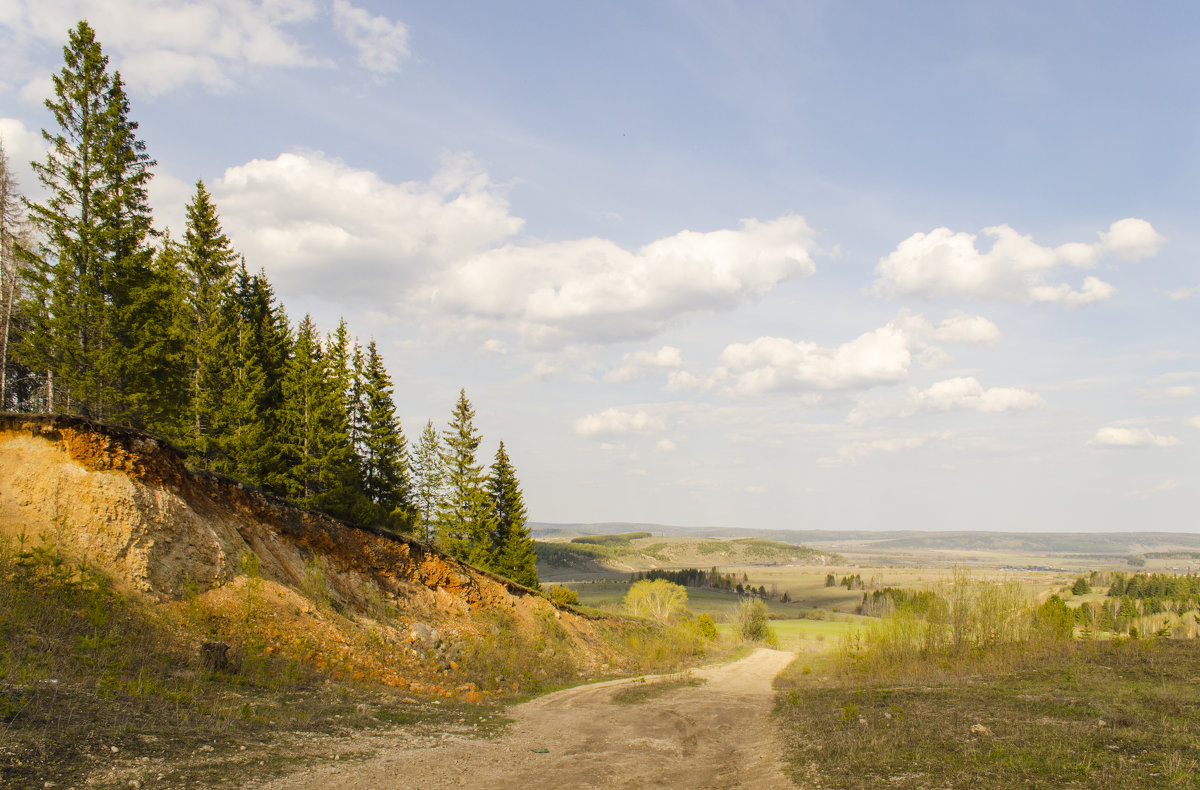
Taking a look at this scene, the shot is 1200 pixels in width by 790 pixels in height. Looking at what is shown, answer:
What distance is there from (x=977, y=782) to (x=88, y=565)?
20164 millimetres

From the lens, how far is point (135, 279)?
90.5 ft

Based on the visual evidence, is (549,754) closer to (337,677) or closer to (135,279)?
(337,677)

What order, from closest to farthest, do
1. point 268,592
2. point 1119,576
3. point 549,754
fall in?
point 549,754 → point 268,592 → point 1119,576

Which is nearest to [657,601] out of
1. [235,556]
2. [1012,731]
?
[235,556]

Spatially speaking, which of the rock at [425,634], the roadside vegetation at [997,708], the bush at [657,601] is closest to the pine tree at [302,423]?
the rock at [425,634]

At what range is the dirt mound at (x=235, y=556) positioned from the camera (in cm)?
1709

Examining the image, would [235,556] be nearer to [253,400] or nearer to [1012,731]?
[253,400]

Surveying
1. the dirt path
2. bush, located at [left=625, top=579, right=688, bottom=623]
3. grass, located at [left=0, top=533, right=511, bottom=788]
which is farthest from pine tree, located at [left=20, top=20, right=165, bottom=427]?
bush, located at [left=625, top=579, right=688, bottom=623]

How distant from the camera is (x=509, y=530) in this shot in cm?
5156

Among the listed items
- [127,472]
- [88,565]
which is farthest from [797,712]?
[127,472]

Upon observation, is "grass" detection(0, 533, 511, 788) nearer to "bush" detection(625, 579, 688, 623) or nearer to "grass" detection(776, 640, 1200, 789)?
"grass" detection(776, 640, 1200, 789)

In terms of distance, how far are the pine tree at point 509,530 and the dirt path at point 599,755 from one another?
27.8 metres

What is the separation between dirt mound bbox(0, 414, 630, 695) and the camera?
17.1 metres

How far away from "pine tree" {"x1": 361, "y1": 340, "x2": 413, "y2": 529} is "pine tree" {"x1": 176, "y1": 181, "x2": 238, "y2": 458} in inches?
444
